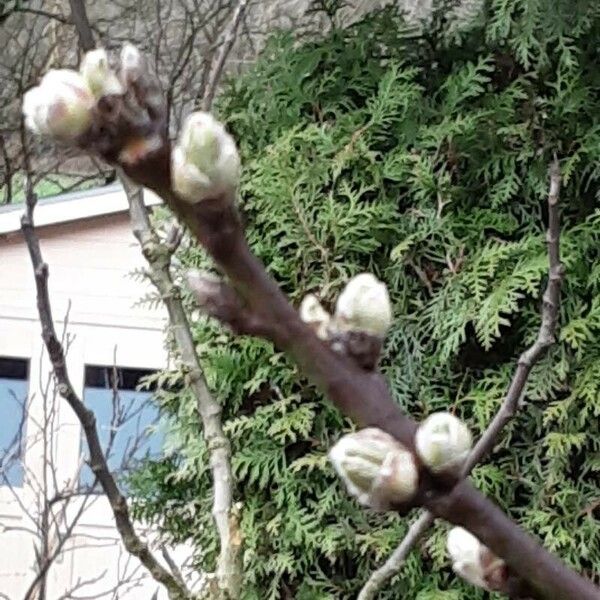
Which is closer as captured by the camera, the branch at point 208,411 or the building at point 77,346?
the branch at point 208,411

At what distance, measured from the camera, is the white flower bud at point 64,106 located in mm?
154

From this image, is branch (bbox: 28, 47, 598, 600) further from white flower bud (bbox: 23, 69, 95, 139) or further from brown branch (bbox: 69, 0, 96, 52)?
brown branch (bbox: 69, 0, 96, 52)

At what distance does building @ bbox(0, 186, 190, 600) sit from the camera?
6.54 ft

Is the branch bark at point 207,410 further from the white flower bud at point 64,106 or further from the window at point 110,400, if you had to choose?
the window at point 110,400

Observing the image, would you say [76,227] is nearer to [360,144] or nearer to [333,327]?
[360,144]

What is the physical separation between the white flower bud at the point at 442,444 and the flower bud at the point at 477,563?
3 centimetres

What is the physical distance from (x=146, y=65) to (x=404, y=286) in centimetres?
84

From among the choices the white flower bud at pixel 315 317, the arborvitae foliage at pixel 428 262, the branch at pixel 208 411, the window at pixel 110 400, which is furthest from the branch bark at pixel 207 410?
the window at pixel 110 400

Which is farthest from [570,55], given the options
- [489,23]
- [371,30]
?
[371,30]

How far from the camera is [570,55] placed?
94cm

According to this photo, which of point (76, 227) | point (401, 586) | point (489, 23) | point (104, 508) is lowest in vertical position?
point (401, 586)

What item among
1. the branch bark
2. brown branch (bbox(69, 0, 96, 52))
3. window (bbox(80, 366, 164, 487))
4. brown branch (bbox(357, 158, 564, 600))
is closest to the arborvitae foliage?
brown branch (bbox(69, 0, 96, 52))

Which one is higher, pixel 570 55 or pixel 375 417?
pixel 570 55

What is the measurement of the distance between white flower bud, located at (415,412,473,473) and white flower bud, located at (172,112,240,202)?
5 centimetres
